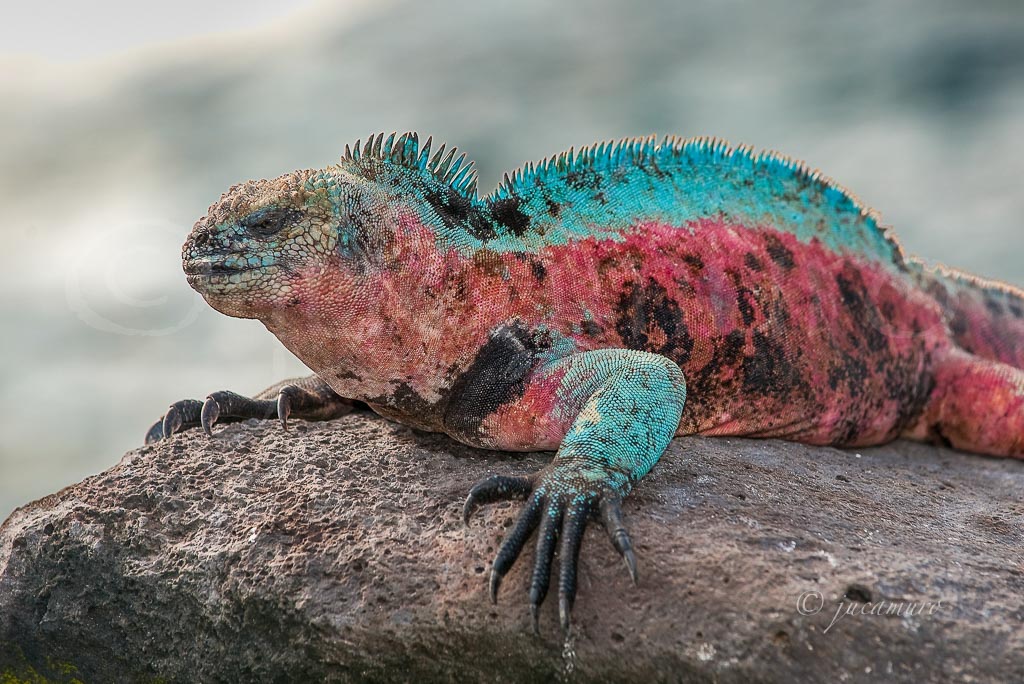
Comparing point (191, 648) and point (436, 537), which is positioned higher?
point (436, 537)

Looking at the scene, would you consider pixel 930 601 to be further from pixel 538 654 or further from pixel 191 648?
pixel 191 648

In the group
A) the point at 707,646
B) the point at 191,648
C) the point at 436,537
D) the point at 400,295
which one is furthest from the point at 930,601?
the point at 191,648

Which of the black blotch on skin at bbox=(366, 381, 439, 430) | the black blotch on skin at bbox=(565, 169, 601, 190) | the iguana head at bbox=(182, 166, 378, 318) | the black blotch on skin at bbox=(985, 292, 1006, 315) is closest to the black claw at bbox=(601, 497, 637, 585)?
the black blotch on skin at bbox=(366, 381, 439, 430)

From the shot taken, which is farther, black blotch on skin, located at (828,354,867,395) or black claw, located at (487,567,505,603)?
black blotch on skin, located at (828,354,867,395)

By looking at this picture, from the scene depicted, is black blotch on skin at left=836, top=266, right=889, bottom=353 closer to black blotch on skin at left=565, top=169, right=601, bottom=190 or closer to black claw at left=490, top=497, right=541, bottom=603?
black blotch on skin at left=565, top=169, right=601, bottom=190

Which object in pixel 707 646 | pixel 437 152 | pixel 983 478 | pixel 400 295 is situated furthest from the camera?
pixel 983 478

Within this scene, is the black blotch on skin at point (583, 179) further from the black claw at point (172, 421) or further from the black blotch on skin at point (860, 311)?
the black claw at point (172, 421)

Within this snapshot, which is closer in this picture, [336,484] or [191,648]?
[191,648]

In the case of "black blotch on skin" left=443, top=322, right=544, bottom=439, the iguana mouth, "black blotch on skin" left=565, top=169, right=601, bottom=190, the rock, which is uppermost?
"black blotch on skin" left=565, top=169, right=601, bottom=190
